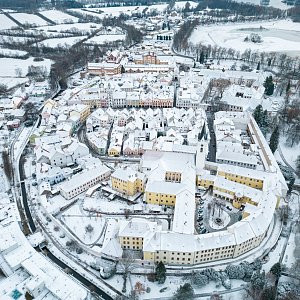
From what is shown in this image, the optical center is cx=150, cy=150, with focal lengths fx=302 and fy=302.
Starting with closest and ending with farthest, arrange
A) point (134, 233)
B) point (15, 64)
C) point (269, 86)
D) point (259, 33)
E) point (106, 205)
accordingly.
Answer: point (134, 233), point (106, 205), point (269, 86), point (15, 64), point (259, 33)

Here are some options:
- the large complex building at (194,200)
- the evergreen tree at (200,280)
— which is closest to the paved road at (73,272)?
the large complex building at (194,200)

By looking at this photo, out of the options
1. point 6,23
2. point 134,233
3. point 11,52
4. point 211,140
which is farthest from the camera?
point 6,23

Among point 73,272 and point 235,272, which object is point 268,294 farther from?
point 73,272

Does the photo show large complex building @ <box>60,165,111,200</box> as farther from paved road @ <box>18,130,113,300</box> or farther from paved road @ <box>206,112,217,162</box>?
paved road @ <box>206,112,217,162</box>

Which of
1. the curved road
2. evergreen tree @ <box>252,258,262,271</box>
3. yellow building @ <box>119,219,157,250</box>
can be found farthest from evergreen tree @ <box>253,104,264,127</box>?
the curved road

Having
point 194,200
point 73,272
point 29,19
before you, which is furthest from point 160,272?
point 29,19

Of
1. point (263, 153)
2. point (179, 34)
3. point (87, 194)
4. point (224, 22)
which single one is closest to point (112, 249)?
point (87, 194)

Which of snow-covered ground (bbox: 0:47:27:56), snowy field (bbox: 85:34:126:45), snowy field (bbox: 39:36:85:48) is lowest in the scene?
snow-covered ground (bbox: 0:47:27:56)
